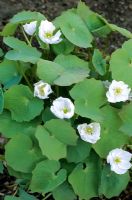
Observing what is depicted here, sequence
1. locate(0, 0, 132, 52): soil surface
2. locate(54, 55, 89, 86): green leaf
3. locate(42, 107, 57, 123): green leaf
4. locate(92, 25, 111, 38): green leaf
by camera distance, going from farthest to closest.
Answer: locate(0, 0, 132, 52): soil surface → locate(92, 25, 111, 38): green leaf → locate(42, 107, 57, 123): green leaf → locate(54, 55, 89, 86): green leaf

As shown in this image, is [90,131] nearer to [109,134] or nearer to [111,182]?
[109,134]

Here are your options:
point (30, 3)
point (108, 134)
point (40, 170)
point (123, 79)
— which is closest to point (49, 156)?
point (40, 170)

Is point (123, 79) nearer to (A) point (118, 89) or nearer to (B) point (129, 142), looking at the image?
(A) point (118, 89)

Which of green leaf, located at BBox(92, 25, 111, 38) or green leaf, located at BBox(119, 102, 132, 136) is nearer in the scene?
green leaf, located at BBox(119, 102, 132, 136)

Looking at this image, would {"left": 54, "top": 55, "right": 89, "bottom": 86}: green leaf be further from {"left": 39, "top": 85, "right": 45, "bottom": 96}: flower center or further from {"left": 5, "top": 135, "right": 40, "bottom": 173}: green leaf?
{"left": 5, "top": 135, "right": 40, "bottom": 173}: green leaf

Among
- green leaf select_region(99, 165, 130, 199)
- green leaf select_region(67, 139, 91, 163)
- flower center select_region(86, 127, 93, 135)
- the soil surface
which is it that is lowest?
the soil surface

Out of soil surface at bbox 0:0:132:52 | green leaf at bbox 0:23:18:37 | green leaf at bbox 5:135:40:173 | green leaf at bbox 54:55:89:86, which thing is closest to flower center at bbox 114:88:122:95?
green leaf at bbox 54:55:89:86

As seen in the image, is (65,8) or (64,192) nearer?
(64,192)

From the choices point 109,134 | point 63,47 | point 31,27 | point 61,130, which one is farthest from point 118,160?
point 31,27
